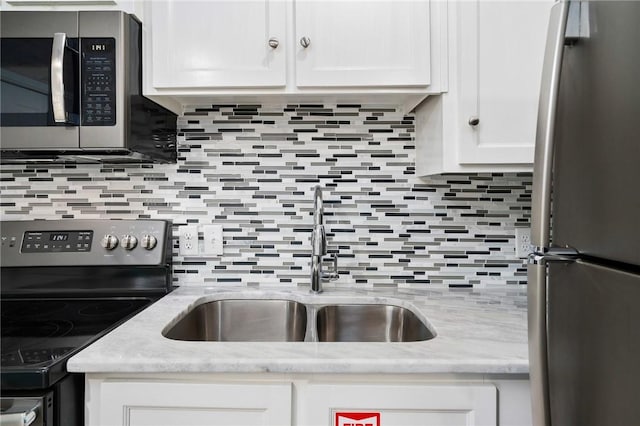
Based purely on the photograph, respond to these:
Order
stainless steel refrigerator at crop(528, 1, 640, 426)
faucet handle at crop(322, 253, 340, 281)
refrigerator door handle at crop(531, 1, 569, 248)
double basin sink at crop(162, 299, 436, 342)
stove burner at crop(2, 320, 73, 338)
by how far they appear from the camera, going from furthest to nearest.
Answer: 1. faucet handle at crop(322, 253, 340, 281)
2. double basin sink at crop(162, 299, 436, 342)
3. stove burner at crop(2, 320, 73, 338)
4. refrigerator door handle at crop(531, 1, 569, 248)
5. stainless steel refrigerator at crop(528, 1, 640, 426)

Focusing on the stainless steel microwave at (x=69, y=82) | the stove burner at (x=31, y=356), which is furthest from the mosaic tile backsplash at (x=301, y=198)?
the stove burner at (x=31, y=356)

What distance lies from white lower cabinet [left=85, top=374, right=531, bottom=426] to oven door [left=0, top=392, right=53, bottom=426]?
0.10m

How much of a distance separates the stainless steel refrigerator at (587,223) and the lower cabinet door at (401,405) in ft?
0.73

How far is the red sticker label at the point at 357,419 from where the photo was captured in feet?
2.92

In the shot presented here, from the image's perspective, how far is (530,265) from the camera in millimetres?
682

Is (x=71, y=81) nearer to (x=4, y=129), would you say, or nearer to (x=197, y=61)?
(x=4, y=129)

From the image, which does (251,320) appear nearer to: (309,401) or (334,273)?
(334,273)

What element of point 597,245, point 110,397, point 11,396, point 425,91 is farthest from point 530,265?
point 11,396

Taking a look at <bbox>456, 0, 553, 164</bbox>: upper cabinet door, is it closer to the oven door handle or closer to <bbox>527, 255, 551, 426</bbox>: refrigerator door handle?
<bbox>527, 255, 551, 426</bbox>: refrigerator door handle

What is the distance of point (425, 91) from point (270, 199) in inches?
26.0

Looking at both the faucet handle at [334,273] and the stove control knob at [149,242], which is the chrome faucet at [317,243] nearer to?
the faucet handle at [334,273]

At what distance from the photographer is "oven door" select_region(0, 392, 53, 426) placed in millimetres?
764

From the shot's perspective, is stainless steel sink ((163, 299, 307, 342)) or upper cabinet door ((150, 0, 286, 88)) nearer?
upper cabinet door ((150, 0, 286, 88))

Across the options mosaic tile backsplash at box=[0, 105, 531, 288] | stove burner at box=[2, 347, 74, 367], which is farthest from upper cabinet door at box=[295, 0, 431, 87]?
stove burner at box=[2, 347, 74, 367]
